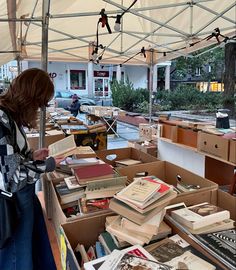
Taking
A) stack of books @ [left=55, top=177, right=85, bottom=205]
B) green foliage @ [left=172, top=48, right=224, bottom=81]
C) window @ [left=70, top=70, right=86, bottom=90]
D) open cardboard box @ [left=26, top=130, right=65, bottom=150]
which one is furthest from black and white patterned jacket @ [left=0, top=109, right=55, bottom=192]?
window @ [left=70, top=70, right=86, bottom=90]

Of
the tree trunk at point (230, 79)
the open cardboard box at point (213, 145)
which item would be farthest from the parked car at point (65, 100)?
the open cardboard box at point (213, 145)

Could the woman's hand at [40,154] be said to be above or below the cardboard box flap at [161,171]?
above

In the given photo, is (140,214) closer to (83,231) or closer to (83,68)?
(83,231)

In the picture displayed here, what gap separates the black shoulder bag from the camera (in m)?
1.08

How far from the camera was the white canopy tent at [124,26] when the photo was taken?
8.36 feet

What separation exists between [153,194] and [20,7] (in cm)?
211

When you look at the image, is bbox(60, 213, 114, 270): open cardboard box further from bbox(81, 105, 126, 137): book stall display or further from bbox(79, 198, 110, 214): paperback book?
bbox(81, 105, 126, 137): book stall display

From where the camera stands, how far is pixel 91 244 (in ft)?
3.19

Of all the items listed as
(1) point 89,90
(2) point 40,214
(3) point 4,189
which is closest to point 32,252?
(2) point 40,214

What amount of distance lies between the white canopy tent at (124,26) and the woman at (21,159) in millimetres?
981

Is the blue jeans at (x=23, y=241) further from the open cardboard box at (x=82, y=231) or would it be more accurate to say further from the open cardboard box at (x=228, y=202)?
the open cardboard box at (x=228, y=202)

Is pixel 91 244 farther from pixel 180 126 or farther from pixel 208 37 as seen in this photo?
pixel 208 37

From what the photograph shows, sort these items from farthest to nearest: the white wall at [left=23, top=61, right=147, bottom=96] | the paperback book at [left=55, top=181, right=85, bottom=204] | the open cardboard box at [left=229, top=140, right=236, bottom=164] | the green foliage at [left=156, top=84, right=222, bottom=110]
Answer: the white wall at [left=23, top=61, right=147, bottom=96] < the green foliage at [left=156, top=84, right=222, bottom=110] < the open cardboard box at [left=229, top=140, right=236, bottom=164] < the paperback book at [left=55, top=181, right=85, bottom=204]

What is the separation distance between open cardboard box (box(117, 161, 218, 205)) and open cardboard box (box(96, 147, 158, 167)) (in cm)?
24
